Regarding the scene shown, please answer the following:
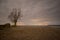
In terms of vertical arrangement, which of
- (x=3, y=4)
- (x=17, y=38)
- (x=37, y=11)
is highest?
(x=3, y=4)

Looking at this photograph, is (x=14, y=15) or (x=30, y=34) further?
(x=14, y=15)

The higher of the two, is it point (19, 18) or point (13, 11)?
point (13, 11)

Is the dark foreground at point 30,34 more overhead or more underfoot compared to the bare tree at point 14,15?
more underfoot

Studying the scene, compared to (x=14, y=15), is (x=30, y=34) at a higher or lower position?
lower

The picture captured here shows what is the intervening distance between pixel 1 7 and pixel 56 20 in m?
1.06

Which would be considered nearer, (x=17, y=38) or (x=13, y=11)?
(x=17, y=38)

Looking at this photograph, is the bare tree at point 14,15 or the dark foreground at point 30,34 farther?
the bare tree at point 14,15

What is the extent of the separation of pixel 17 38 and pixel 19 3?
103 cm

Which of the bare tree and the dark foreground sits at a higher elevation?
the bare tree

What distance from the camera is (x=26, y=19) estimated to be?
2.16 m

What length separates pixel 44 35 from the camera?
1.33m

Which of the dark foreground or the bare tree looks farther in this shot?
the bare tree

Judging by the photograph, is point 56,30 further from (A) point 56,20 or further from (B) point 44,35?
(A) point 56,20

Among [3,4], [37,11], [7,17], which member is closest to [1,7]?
[3,4]
